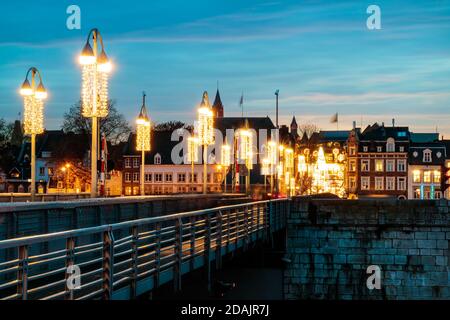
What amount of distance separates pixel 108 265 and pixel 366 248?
31.2m

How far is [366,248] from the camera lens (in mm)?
44656

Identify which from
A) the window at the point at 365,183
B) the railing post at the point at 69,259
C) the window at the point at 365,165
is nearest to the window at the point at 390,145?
the window at the point at 365,165

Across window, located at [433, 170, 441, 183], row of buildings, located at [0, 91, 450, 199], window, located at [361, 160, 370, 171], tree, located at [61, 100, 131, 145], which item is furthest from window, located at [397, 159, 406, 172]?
tree, located at [61, 100, 131, 145]

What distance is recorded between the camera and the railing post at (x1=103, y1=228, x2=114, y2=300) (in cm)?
1448

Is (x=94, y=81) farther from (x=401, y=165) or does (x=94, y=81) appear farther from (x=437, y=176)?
(x=437, y=176)

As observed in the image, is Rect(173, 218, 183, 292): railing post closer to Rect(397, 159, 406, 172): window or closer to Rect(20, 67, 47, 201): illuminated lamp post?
Rect(20, 67, 47, 201): illuminated lamp post

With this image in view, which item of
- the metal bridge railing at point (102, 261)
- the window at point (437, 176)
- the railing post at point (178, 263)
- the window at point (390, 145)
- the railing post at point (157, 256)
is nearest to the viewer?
the metal bridge railing at point (102, 261)

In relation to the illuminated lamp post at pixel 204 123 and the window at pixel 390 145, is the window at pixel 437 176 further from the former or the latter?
the illuminated lamp post at pixel 204 123

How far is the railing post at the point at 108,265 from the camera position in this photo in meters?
14.5

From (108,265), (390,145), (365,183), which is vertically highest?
(390,145)

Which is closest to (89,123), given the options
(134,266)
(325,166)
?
(325,166)

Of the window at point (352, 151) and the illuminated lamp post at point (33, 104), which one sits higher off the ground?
the window at point (352, 151)

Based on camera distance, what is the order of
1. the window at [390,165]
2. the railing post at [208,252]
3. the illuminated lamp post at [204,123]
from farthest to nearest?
the window at [390,165], the illuminated lamp post at [204,123], the railing post at [208,252]
